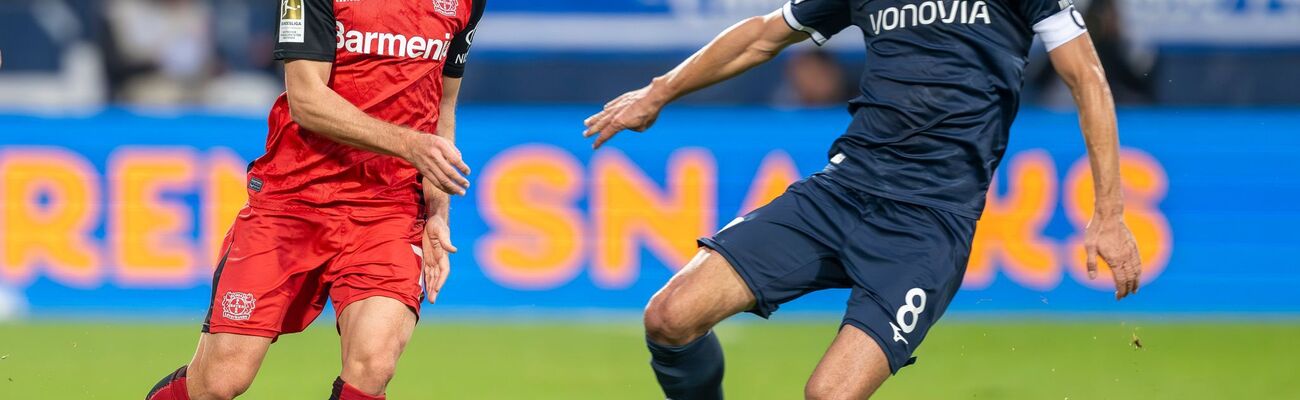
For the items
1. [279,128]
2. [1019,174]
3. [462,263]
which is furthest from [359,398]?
[1019,174]

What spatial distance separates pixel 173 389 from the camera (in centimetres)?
471

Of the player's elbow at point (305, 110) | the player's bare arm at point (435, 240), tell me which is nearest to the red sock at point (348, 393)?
the player's bare arm at point (435, 240)

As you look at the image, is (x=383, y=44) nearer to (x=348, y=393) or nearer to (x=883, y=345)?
(x=348, y=393)

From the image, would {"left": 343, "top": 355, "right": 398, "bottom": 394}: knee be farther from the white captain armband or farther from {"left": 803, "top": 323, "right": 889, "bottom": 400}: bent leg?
the white captain armband

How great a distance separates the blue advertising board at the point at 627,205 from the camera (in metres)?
8.85

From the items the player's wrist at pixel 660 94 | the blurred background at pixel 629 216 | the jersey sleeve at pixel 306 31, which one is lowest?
the blurred background at pixel 629 216

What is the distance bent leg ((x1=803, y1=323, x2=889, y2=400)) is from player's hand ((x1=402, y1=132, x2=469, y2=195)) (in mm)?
1138

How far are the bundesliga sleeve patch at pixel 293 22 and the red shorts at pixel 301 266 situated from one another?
20.3 inches

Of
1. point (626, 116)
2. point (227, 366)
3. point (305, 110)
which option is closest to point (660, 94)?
point (626, 116)

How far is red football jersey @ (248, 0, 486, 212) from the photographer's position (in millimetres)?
4660

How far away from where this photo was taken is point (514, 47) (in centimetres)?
1026

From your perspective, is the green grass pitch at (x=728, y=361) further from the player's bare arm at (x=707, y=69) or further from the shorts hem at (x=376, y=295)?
the shorts hem at (x=376, y=295)

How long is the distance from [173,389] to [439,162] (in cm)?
114

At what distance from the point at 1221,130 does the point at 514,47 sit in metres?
4.29
